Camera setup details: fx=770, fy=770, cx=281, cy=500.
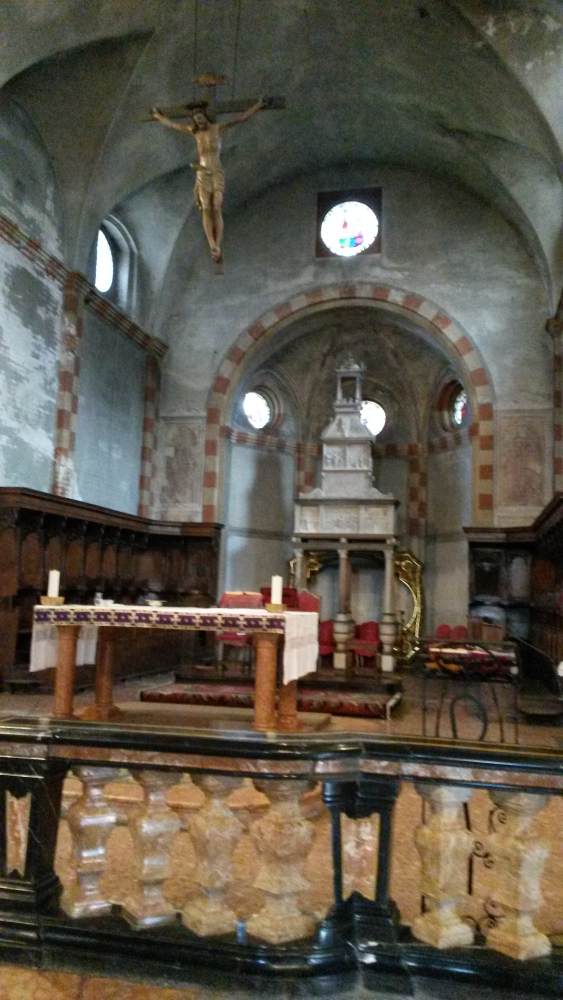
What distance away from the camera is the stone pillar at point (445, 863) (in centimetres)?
233

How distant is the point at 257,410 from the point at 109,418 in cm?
409

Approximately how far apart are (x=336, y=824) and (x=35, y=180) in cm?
1134

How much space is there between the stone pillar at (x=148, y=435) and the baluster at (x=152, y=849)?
12.2 m

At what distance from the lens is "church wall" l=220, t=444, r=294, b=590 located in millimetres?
15516

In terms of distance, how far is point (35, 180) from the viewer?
37.5 ft

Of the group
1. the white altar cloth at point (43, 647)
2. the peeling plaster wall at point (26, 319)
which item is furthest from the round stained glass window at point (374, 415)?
the white altar cloth at point (43, 647)

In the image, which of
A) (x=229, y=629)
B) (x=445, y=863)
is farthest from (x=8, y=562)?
(x=445, y=863)

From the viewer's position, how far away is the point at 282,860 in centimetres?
235

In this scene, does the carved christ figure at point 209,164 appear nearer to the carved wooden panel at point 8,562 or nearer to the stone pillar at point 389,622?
the carved wooden panel at point 8,562

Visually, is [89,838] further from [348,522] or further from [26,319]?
[348,522]

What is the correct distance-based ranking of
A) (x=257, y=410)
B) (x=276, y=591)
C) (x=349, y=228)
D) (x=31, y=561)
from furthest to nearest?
(x=257, y=410) < (x=349, y=228) < (x=31, y=561) < (x=276, y=591)

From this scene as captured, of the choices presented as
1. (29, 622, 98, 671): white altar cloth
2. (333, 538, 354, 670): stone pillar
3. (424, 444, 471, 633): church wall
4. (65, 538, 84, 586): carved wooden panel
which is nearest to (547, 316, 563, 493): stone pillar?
(424, 444, 471, 633): church wall

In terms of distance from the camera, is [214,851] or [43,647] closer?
[214,851]

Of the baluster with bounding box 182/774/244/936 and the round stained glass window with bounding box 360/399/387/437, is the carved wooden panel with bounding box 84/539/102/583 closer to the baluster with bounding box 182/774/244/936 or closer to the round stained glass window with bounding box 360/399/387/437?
the round stained glass window with bounding box 360/399/387/437
